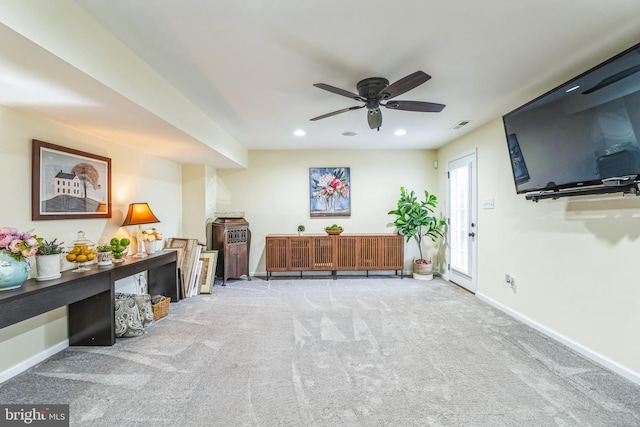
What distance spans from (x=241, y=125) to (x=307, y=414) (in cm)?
345

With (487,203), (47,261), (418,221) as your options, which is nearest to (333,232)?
(418,221)

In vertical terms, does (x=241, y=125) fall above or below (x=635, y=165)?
above

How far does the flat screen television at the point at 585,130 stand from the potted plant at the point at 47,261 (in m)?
4.19

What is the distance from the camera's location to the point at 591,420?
179 cm

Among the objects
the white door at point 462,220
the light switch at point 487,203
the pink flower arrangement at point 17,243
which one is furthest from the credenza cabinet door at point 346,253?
the pink flower arrangement at point 17,243

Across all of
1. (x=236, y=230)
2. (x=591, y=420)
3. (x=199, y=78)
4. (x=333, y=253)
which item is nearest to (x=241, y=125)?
(x=199, y=78)

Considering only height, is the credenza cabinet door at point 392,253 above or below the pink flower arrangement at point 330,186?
below

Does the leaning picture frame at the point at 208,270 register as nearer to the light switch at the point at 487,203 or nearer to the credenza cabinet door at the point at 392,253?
the credenza cabinet door at the point at 392,253

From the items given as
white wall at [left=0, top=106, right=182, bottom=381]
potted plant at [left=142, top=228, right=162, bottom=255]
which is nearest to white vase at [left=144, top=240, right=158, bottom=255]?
potted plant at [left=142, top=228, right=162, bottom=255]

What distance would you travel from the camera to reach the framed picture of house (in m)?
2.57

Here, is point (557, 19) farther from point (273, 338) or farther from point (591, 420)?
point (273, 338)

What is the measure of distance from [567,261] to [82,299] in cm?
442

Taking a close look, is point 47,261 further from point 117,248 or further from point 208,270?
point 208,270

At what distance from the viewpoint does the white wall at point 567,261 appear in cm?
228
